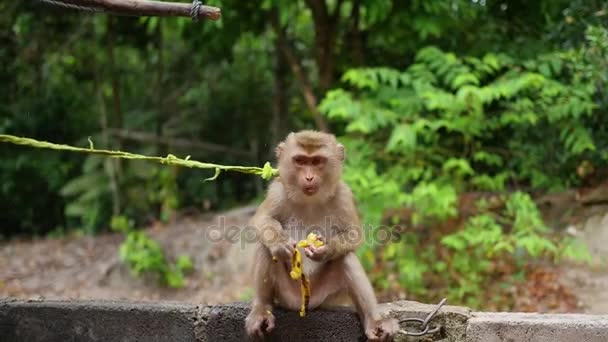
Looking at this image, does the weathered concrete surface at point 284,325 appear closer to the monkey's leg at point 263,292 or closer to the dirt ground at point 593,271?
the monkey's leg at point 263,292

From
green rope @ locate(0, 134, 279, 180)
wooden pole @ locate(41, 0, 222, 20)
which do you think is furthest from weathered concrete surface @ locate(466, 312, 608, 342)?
wooden pole @ locate(41, 0, 222, 20)

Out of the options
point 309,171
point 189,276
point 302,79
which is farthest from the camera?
point 189,276

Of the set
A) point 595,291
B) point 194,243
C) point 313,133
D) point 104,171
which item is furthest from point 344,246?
point 104,171

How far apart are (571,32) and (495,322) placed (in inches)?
178

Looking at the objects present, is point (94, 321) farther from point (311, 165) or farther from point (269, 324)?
point (311, 165)

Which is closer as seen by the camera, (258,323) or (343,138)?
(258,323)

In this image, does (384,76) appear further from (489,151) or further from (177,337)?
(177,337)

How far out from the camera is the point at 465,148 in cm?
719

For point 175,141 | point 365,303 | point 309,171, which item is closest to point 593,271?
point 365,303

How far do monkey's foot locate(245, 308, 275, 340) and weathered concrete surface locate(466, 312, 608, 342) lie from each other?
1.18 m

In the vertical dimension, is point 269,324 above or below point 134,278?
above

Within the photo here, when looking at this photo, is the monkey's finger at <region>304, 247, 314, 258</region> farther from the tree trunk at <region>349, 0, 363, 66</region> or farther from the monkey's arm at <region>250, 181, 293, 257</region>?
the tree trunk at <region>349, 0, 363, 66</region>

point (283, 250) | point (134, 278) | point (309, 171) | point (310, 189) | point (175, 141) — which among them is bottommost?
point (134, 278)

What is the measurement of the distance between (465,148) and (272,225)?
369cm
